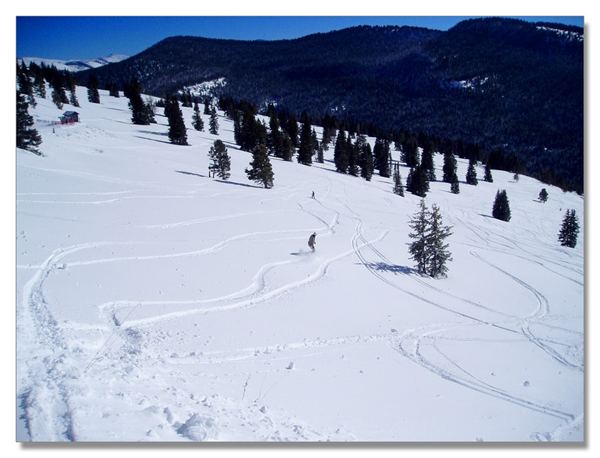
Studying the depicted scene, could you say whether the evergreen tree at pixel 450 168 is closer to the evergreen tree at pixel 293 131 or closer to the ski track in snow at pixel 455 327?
the evergreen tree at pixel 293 131

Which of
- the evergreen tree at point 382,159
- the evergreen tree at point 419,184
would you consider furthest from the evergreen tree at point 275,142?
the evergreen tree at point 419,184

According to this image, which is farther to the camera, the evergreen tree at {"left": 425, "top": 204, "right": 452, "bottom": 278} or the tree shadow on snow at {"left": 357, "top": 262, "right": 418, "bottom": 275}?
the evergreen tree at {"left": 425, "top": 204, "right": 452, "bottom": 278}

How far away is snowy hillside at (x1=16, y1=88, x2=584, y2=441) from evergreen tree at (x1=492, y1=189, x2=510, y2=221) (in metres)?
29.2

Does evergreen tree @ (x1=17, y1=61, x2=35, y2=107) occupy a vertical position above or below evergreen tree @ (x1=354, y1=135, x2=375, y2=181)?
above

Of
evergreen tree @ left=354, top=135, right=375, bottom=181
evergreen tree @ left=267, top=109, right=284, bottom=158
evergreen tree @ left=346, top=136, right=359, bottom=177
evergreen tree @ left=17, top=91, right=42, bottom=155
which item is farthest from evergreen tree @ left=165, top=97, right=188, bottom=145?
evergreen tree @ left=17, top=91, right=42, bottom=155

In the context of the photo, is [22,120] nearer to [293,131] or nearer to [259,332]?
[259,332]

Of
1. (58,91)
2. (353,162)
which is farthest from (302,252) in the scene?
(58,91)

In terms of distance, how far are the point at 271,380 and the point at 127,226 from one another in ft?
40.9

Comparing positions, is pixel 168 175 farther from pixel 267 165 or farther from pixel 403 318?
pixel 403 318

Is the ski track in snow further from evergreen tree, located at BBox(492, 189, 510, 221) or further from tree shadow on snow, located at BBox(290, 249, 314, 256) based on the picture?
evergreen tree, located at BBox(492, 189, 510, 221)

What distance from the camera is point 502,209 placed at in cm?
4903

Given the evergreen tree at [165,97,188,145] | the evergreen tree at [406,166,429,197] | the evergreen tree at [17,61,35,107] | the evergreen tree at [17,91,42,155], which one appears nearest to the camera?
the evergreen tree at [17,91,42,155]

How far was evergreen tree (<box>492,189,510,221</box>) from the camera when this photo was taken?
48406 mm

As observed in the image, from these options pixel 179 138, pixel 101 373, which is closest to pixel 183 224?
pixel 101 373
